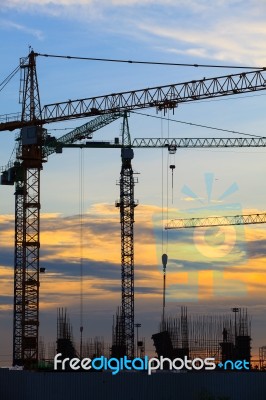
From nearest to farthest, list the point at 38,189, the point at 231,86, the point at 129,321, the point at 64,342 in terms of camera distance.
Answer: the point at 64,342, the point at 231,86, the point at 38,189, the point at 129,321

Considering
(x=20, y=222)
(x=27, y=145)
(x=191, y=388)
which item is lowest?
(x=191, y=388)

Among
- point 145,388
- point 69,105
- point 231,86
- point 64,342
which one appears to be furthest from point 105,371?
point 69,105

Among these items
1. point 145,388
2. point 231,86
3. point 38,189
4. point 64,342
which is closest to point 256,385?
point 145,388

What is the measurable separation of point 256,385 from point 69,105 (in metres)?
81.0

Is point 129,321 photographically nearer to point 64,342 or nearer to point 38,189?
point 38,189

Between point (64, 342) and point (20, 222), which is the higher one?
point (20, 222)

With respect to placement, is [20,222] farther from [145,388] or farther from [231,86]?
[145,388]

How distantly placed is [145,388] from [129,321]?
9763 centimetres

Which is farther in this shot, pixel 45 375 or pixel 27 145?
pixel 27 145

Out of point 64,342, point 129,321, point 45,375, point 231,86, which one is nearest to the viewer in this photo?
A: point 45,375

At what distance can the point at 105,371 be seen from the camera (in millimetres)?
82250

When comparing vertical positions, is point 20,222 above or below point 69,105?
below

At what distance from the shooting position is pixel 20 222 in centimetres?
16000

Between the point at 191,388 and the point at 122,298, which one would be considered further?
the point at 122,298
